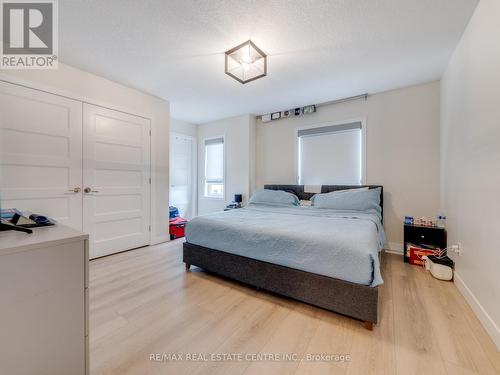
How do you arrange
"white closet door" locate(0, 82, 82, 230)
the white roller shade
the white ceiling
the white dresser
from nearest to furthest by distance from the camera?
the white dresser
the white ceiling
"white closet door" locate(0, 82, 82, 230)
the white roller shade

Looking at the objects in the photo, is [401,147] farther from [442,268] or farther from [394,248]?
[442,268]

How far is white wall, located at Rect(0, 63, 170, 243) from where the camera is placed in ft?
8.01

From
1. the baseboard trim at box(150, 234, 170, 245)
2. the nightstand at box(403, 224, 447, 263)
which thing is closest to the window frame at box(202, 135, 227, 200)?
the baseboard trim at box(150, 234, 170, 245)

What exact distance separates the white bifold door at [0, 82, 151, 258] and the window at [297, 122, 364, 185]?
272cm

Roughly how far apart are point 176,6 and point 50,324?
2.21 metres

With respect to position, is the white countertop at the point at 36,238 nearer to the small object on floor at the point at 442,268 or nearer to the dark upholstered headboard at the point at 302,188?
the small object on floor at the point at 442,268

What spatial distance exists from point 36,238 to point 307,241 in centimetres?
165

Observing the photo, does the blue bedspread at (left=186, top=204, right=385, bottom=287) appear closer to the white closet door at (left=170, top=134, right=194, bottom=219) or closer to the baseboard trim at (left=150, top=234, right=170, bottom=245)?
the baseboard trim at (left=150, top=234, right=170, bottom=245)

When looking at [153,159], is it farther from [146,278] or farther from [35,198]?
[146,278]

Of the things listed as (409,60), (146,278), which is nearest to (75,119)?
(146,278)

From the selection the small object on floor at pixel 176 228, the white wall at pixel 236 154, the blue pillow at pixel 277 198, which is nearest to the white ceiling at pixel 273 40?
the white wall at pixel 236 154

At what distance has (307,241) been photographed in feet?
5.88

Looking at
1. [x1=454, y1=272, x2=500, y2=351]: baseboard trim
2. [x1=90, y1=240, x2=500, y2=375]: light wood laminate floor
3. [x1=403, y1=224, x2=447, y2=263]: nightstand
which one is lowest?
[x1=90, y1=240, x2=500, y2=375]: light wood laminate floor

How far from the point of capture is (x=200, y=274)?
96.9 inches
